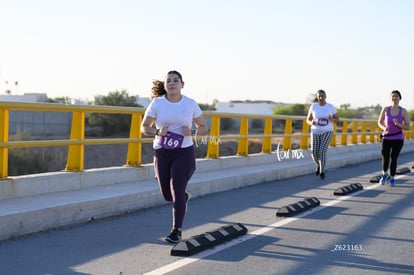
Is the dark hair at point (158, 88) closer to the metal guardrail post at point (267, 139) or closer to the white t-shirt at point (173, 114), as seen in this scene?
the white t-shirt at point (173, 114)

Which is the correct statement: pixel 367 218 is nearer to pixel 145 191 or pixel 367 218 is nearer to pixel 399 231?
pixel 399 231

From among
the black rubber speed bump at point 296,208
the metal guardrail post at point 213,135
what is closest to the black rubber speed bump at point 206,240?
the black rubber speed bump at point 296,208

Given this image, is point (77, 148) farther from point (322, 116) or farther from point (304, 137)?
point (304, 137)

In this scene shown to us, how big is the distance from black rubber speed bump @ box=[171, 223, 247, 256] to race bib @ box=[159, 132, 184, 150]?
993mm

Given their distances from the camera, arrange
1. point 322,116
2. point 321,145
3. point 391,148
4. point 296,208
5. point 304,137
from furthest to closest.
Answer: point 304,137
point 321,145
point 322,116
point 391,148
point 296,208

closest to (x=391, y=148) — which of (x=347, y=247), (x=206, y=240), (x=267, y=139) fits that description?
(x=267, y=139)

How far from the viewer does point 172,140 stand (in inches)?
284

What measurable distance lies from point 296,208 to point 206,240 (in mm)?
2852

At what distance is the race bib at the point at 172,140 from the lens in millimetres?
7227

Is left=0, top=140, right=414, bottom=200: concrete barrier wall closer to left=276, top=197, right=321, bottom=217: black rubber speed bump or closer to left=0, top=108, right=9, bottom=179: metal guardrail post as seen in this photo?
left=0, top=108, right=9, bottom=179: metal guardrail post

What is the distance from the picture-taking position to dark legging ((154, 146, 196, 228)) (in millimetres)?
7297

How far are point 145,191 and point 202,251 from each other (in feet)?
10.7

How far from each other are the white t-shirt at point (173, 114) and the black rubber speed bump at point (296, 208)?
2588mm

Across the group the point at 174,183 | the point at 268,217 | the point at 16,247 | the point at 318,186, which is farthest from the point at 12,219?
the point at 318,186
